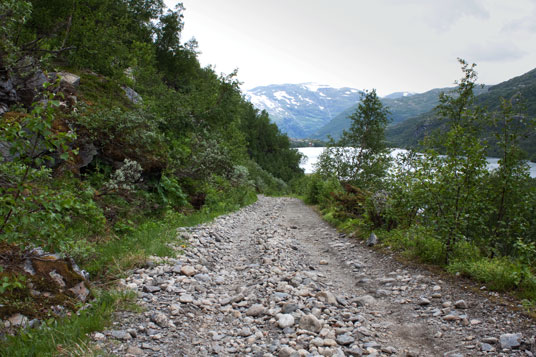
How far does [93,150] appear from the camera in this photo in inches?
373

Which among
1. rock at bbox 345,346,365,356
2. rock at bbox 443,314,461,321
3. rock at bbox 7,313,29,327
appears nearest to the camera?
rock at bbox 7,313,29,327

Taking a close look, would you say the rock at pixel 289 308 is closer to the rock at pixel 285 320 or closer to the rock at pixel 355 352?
the rock at pixel 285 320

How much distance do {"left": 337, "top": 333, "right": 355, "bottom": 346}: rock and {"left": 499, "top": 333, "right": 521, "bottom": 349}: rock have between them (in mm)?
1994

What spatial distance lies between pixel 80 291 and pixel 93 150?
6.29m

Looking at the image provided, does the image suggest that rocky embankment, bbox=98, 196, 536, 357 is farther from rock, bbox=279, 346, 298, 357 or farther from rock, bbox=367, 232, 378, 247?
rock, bbox=367, 232, 378, 247

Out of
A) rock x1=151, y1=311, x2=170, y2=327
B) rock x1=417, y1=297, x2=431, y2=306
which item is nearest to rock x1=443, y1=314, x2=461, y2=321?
rock x1=417, y1=297, x2=431, y2=306

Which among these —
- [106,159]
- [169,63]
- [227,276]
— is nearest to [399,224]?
[227,276]

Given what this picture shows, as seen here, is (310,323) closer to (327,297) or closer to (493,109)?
(327,297)

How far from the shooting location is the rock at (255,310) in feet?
16.2

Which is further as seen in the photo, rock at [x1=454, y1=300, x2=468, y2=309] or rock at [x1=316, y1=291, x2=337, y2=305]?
rock at [x1=316, y1=291, x2=337, y2=305]

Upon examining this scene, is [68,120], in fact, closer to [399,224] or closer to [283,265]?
[283,265]

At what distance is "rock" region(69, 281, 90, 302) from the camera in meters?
4.37

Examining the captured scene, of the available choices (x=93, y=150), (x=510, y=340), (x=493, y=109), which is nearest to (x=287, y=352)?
(x=510, y=340)

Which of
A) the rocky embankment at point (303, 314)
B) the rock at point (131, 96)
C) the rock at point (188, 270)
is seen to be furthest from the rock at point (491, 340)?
the rock at point (131, 96)
